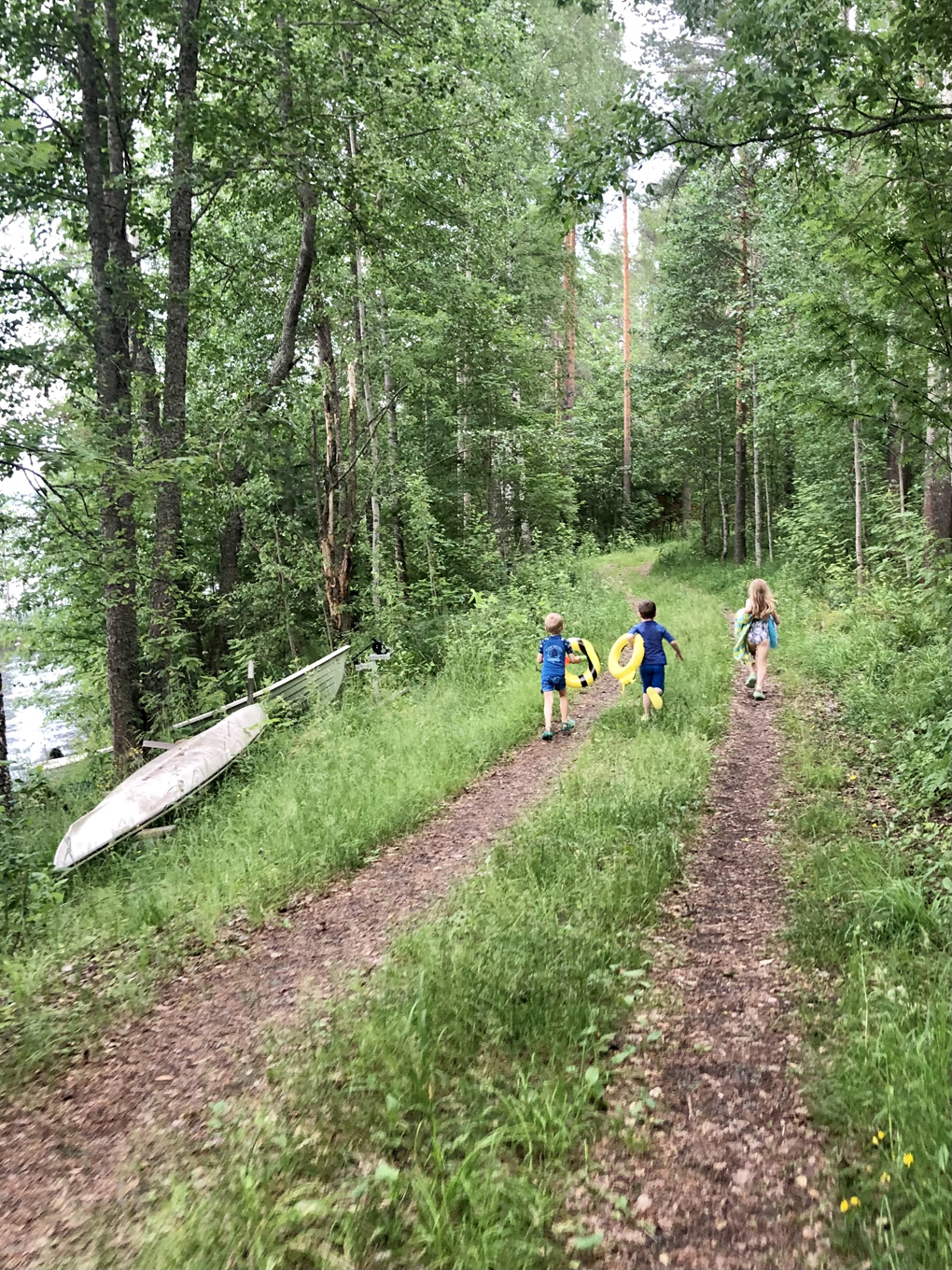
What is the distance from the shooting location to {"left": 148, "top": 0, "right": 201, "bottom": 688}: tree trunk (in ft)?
26.6

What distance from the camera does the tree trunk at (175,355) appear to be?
8102 millimetres

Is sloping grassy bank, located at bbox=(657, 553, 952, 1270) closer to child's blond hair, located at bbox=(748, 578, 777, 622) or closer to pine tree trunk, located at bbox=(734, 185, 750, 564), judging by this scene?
child's blond hair, located at bbox=(748, 578, 777, 622)

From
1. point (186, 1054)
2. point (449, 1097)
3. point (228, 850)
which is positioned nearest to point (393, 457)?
point (228, 850)

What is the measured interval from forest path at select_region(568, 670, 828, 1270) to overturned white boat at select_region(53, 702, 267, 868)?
17.0 feet

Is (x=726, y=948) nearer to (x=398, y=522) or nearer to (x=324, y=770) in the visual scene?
(x=324, y=770)

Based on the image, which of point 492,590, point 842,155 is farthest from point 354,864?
point 492,590

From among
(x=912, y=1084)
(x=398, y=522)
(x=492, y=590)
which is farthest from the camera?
(x=492, y=590)

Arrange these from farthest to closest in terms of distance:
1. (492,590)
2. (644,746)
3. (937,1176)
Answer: (492,590)
(644,746)
(937,1176)

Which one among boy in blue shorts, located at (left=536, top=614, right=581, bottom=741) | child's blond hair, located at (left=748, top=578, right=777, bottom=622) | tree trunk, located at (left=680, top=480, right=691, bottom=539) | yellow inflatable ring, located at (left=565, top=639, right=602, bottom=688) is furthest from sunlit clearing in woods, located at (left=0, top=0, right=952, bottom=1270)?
tree trunk, located at (left=680, top=480, right=691, bottom=539)

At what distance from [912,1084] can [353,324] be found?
1389 centimetres

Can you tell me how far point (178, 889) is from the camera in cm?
531

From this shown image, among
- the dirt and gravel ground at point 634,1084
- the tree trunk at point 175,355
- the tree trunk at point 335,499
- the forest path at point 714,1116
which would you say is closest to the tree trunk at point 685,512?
the tree trunk at point 335,499

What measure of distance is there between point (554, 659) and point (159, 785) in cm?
466

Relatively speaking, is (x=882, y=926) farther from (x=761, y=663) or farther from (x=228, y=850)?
(x=761, y=663)
